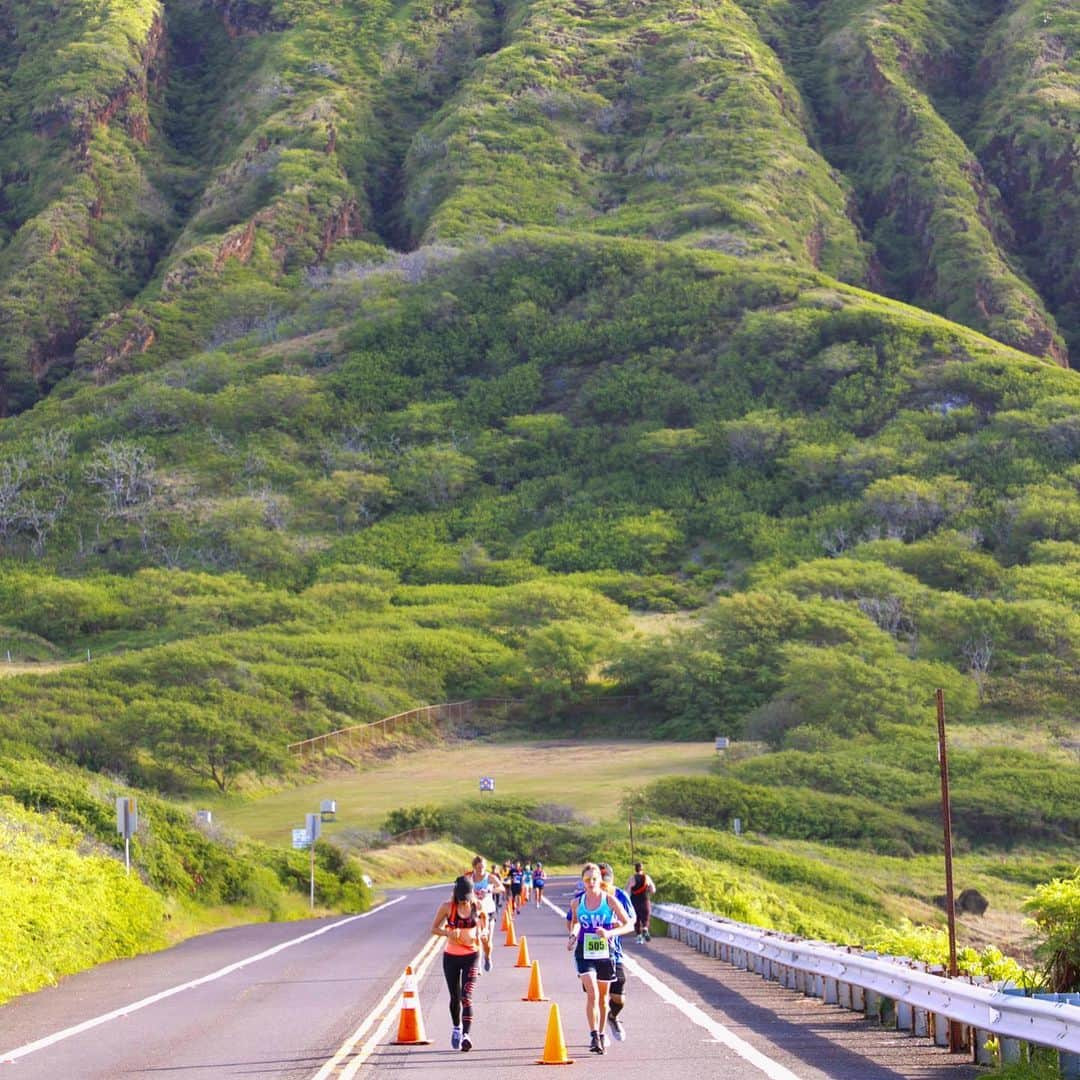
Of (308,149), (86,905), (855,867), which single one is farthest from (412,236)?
(86,905)

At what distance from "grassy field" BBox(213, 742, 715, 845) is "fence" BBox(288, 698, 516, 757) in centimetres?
206

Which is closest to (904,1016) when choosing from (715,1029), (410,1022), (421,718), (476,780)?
(715,1029)

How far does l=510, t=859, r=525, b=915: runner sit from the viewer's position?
3516cm

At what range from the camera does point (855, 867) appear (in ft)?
176

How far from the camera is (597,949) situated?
1395 centimetres

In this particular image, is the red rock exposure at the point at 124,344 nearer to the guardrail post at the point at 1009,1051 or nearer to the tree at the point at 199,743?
the tree at the point at 199,743

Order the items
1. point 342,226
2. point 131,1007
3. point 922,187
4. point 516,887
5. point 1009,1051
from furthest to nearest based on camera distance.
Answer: point 342,226, point 922,187, point 516,887, point 131,1007, point 1009,1051

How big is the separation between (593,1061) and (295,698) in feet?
239

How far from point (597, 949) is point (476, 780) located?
6114 centimetres

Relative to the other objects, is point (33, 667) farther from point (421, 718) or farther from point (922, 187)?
point (922, 187)

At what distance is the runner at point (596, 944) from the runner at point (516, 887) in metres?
20.5

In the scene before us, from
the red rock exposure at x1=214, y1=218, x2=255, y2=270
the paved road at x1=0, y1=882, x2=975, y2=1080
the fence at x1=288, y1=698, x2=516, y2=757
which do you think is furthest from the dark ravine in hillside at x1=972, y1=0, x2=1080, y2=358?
the paved road at x1=0, y1=882, x2=975, y2=1080

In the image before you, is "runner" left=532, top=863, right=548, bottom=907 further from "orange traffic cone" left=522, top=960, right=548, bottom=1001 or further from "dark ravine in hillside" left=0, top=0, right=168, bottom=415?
"dark ravine in hillside" left=0, top=0, right=168, bottom=415

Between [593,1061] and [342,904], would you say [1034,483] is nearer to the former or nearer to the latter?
[342,904]
